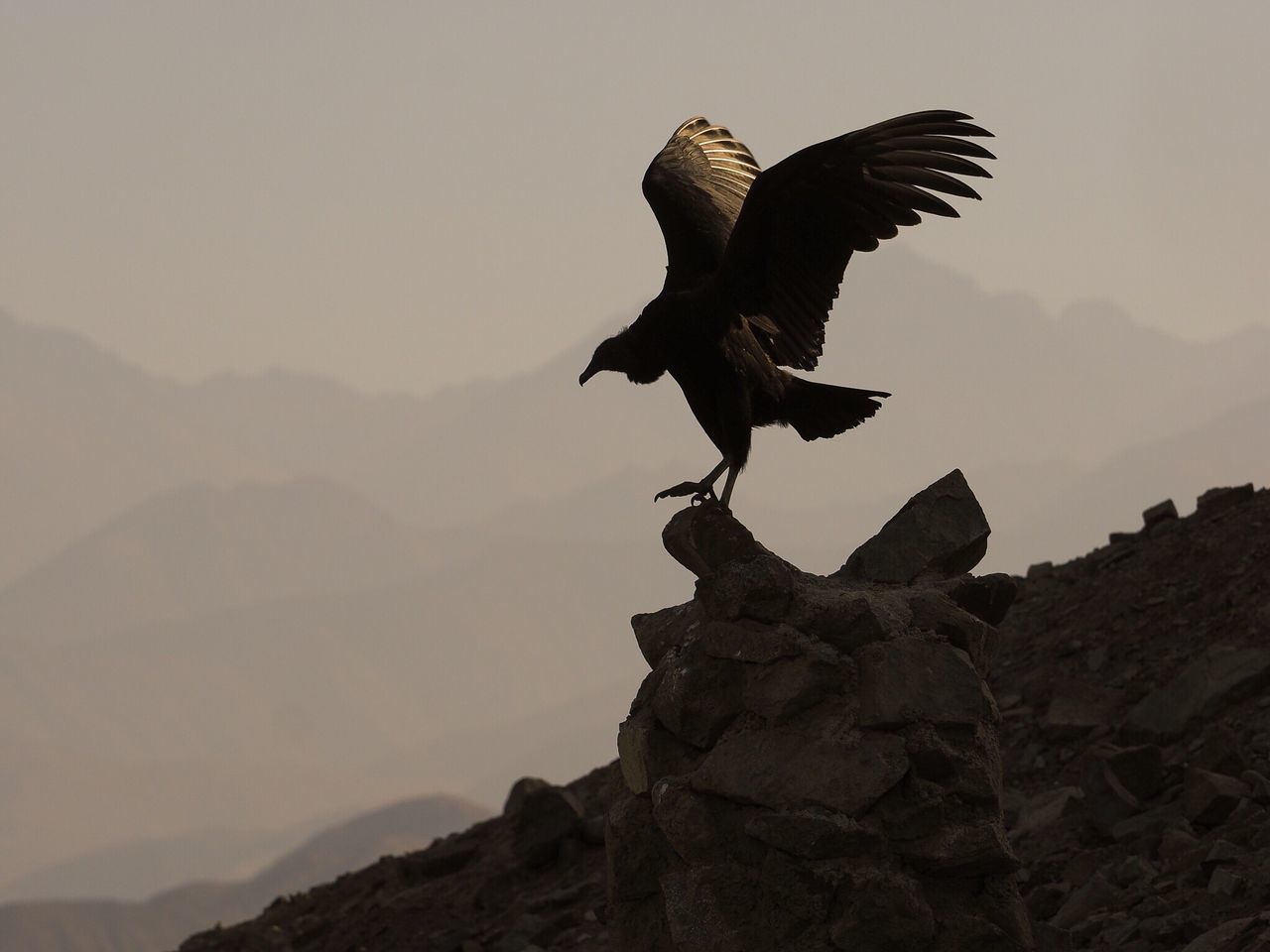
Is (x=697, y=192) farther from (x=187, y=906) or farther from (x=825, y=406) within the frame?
(x=187, y=906)

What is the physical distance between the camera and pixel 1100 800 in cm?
928

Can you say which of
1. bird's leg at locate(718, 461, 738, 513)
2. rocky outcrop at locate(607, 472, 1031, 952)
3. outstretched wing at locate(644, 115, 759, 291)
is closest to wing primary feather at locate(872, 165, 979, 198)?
outstretched wing at locate(644, 115, 759, 291)

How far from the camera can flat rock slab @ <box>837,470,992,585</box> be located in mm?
7418

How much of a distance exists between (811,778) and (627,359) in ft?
7.37

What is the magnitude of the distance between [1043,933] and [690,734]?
179 cm

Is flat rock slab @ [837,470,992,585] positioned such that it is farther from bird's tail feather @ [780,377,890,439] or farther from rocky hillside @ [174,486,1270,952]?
rocky hillside @ [174,486,1270,952]

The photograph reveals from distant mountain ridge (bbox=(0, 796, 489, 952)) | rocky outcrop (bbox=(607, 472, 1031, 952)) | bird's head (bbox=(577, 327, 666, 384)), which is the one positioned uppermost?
distant mountain ridge (bbox=(0, 796, 489, 952))

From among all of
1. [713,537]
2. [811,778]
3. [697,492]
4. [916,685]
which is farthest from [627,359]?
[811,778]

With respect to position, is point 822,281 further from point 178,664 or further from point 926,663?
point 178,664

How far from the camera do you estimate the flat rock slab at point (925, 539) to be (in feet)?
24.3

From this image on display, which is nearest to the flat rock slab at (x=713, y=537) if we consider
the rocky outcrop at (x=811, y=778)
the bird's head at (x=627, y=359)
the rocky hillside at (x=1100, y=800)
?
the rocky outcrop at (x=811, y=778)

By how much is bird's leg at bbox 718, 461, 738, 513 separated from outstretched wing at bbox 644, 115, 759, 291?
1019 mm

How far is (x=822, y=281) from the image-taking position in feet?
24.8

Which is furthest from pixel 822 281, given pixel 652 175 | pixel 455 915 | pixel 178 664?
pixel 178 664
